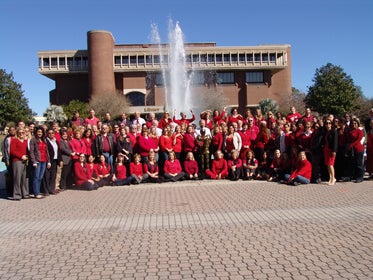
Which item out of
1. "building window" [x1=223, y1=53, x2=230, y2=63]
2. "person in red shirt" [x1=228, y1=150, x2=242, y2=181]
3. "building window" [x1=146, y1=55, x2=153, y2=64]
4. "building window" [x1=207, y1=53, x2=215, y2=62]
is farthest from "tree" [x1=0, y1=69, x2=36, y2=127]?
"person in red shirt" [x1=228, y1=150, x2=242, y2=181]

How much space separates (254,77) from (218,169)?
75.8 meters

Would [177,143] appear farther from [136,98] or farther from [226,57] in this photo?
[226,57]

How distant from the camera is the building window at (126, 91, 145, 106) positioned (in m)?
83.6

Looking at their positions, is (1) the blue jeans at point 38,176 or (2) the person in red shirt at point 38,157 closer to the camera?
(2) the person in red shirt at point 38,157

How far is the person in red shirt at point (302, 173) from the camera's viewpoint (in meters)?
11.9

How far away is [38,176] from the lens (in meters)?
11.0

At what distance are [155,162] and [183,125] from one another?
74.0 inches

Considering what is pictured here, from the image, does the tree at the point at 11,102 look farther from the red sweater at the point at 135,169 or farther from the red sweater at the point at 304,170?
the red sweater at the point at 304,170

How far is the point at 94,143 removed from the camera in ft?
43.0

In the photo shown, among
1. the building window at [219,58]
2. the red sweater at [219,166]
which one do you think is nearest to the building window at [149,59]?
the building window at [219,58]

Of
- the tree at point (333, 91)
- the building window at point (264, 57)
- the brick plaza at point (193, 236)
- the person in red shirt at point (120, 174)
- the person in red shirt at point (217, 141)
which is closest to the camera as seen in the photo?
the brick plaza at point (193, 236)

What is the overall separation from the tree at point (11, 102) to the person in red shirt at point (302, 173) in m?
61.4

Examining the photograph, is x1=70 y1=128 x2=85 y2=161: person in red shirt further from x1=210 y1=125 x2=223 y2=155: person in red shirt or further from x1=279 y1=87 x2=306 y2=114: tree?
x1=279 y1=87 x2=306 y2=114: tree

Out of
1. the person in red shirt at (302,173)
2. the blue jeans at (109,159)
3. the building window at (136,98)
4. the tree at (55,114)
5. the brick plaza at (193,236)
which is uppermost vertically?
the building window at (136,98)
